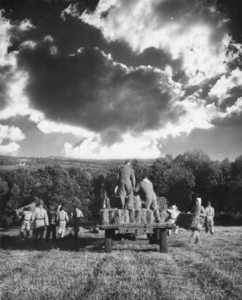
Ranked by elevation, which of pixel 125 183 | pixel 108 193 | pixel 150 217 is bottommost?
pixel 150 217

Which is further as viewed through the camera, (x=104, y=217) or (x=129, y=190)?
(x=129, y=190)

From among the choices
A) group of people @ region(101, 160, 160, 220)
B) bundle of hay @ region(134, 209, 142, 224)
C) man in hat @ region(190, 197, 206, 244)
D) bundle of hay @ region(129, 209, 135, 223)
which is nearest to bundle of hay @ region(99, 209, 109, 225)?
bundle of hay @ region(129, 209, 135, 223)

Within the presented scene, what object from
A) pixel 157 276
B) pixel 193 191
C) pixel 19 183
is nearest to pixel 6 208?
pixel 19 183

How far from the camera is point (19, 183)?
3712 centimetres

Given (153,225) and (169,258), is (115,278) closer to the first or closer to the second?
(169,258)

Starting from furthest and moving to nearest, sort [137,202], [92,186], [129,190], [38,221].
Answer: [92,186] < [38,221] < [129,190] < [137,202]

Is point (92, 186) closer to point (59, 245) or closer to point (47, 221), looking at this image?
point (47, 221)

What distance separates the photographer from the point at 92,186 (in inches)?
1714

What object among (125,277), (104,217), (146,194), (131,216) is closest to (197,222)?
(146,194)

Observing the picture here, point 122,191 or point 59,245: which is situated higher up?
point 122,191

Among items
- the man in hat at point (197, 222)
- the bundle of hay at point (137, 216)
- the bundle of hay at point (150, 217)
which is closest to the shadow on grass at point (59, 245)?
the bundle of hay at point (137, 216)

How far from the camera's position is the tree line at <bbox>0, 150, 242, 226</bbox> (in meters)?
35.2

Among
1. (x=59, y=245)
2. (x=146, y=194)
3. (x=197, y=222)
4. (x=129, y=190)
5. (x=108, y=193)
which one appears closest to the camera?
(x=146, y=194)

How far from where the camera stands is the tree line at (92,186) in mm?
35250
